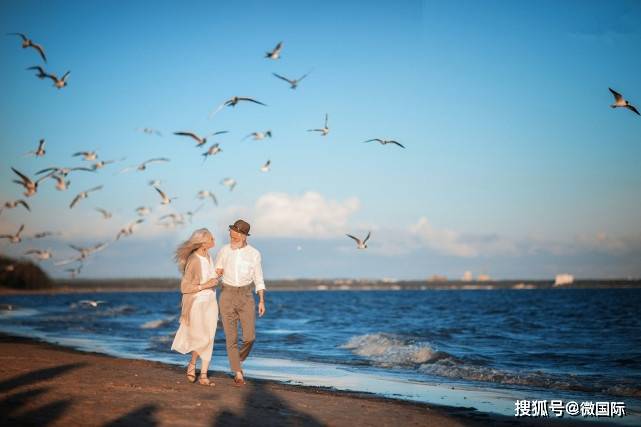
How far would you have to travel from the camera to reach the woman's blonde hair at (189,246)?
403 inches

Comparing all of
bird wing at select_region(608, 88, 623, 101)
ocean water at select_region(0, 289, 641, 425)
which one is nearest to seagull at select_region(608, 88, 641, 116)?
bird wing at select_region(608, 88, 623, 101)

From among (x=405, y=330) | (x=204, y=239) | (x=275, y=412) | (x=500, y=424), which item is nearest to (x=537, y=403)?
(x=500, y=424)

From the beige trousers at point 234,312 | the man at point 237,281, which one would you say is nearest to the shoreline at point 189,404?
the beige trousers at point 234,312

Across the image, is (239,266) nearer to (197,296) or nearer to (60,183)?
(197,296)

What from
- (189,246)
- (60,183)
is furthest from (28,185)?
(189,246)

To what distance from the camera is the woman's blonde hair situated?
1023 cm

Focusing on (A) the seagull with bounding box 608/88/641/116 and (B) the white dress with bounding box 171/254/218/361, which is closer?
(B) the white dress with bounding box 171/254/218/361

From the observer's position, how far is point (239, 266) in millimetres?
10617

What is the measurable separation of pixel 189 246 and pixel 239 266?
0.92m

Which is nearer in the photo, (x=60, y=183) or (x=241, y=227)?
(x=241, y=227)

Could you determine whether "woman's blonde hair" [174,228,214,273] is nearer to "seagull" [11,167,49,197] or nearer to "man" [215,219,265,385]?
"man" [215,219,265,385]

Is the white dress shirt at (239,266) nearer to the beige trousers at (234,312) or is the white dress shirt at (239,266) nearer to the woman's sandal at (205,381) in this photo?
the beige trousers at (234,312)

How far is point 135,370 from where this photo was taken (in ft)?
40.8

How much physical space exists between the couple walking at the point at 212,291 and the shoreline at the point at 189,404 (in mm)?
635
